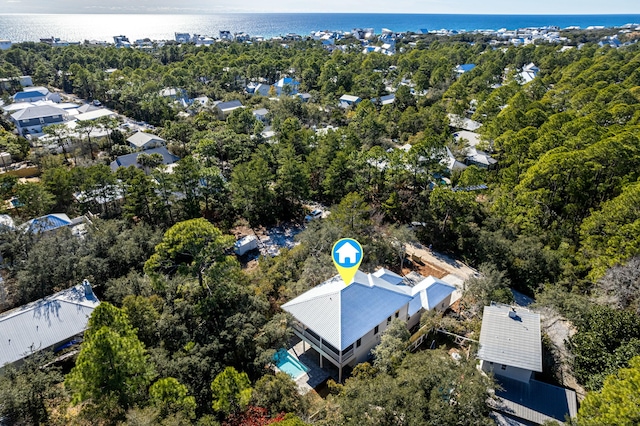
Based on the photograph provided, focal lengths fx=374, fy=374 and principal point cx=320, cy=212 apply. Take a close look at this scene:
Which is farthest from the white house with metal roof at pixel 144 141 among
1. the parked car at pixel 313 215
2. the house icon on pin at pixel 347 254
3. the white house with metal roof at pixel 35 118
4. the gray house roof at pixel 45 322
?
the house icon on pin at pixel 347 254

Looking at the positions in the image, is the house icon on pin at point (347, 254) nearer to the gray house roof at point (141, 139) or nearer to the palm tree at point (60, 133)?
the gray house roof at point (141, 139)

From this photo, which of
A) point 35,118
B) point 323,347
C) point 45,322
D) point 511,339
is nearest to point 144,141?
point 35,118

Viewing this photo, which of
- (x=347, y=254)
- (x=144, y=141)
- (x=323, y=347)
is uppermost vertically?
(x=347, y=254)

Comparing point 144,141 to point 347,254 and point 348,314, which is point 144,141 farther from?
point 348,314

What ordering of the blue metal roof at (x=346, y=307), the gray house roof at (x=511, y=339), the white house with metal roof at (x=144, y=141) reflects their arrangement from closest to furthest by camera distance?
1. the gray house roof at (x=511, y=339)
2. the blue metal roof at (x=346, y=307)
3. the white house with metal roof at (x=144, y=141)

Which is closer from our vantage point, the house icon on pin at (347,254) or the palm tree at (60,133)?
the house icon on pin at (347,254)

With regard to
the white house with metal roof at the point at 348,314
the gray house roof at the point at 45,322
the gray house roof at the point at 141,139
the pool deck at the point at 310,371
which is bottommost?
the pool deck at the point at 310,371
